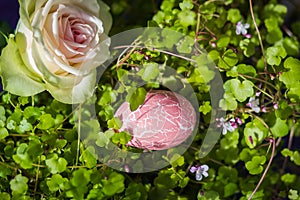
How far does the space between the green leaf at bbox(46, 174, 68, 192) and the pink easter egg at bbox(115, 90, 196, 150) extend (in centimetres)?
10

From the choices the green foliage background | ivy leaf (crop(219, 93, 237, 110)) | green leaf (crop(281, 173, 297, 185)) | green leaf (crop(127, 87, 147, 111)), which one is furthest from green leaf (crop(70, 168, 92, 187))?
green leaf (crop(281, 173, 297, 185))

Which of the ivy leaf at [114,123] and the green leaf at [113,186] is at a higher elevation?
the ivy leaf at [114,123]

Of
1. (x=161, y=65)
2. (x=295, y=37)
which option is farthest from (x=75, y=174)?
(x=295, y=37)

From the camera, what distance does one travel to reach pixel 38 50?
0.66m

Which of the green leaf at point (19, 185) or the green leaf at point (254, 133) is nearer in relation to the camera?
the green leaf at point (19, 185)

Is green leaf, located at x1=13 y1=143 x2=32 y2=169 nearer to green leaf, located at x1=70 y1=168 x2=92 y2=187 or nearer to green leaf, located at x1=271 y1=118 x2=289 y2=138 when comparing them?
green leaf, located at x1=70 y1=168 x2=92 y2=187

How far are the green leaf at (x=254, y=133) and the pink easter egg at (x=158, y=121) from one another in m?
0.08

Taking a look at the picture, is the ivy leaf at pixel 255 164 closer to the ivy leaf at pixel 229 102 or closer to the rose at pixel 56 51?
the ivy leaf at pixel 229 102

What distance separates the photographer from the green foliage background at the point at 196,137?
66cm

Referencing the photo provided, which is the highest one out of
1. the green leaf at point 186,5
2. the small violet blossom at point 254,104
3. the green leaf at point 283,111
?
the green leaf at point 186,5

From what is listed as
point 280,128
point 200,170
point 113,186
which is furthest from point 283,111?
point 113,186

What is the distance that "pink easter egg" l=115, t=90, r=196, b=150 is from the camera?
68 cm

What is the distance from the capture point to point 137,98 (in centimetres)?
68

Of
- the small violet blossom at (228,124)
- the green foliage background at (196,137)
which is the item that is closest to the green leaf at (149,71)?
the green foliage background at (196,137)
